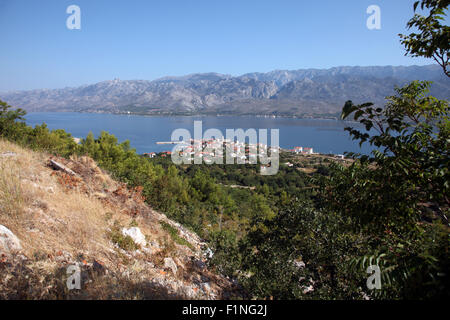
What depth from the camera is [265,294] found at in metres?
3.48

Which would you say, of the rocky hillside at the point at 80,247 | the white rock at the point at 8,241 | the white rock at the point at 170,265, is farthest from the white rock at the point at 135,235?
the white rock at the point at 8,241

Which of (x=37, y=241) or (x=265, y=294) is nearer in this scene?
(x=37, y=241)

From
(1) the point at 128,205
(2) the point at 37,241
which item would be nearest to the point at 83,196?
(1) the point at 128,205

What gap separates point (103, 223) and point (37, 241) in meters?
1.35

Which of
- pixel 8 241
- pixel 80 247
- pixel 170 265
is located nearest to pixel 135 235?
pixel 170 265

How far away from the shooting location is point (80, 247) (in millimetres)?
3395

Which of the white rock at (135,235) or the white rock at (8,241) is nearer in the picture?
the white rock at (8,241)

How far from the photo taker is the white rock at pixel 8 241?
280 centimetres

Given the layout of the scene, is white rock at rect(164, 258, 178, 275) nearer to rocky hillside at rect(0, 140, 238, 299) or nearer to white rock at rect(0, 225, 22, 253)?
rocky hillside at rect(0, 140, 238, 299)
